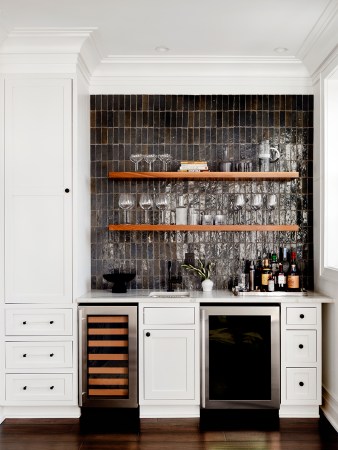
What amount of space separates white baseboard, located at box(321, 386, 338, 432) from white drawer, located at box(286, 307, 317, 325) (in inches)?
22.0

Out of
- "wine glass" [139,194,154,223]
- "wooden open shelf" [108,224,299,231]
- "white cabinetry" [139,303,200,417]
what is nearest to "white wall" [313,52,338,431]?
"wooden open shelf" [108,224,299,231]

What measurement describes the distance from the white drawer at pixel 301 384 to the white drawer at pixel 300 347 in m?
0.07

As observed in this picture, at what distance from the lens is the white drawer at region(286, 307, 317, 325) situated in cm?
365

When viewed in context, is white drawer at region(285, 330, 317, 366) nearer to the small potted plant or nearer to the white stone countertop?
the white stone countertop

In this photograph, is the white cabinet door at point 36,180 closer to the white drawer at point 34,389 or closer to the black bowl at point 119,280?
the black bowl at point 119,280

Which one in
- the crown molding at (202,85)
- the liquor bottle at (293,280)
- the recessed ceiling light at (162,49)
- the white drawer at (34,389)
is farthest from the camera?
the crown molding at (202,85)

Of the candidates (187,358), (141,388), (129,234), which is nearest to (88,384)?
(141,388)

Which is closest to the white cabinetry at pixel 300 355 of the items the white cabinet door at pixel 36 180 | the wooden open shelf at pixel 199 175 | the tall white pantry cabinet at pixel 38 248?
the wooden open shelf at pixel 199 175

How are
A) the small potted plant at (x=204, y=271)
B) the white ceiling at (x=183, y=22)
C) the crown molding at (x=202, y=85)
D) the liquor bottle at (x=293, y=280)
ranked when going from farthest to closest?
the crown molding at (x=202, y=85) → the small potted plant at (x=204, y=271) → the liquor bottle at (x=293, y=280) → the white ceiling at (x=183, y=22)

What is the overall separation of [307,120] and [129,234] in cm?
180

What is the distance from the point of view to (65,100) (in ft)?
12.1

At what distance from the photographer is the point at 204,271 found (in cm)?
416

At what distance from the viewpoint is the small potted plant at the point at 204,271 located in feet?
13.2

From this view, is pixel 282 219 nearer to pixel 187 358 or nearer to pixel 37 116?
pixel 187 358
